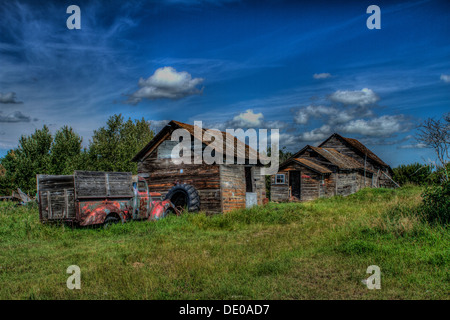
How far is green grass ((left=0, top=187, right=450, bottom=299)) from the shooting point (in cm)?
546

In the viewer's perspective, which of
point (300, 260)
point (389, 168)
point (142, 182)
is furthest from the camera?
point (389, 168)

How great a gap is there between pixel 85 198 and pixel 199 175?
21.6 feet

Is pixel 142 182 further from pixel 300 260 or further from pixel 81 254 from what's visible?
pixel 300 260

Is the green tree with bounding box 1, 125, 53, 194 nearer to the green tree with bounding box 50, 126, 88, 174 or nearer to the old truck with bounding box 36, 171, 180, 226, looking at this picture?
the green tree with bounding box 50, 126, 88, 174

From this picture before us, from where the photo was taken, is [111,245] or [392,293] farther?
[111,245]

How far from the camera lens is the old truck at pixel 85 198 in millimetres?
11039

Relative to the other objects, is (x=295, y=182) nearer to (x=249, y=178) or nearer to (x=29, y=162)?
(x=249, y=178)

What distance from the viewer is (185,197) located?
16.3 m

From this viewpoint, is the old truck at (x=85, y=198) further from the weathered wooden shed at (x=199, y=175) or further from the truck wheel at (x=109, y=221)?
the weathered wooden shed at (x=199, y=175)

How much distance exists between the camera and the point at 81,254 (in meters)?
8.23

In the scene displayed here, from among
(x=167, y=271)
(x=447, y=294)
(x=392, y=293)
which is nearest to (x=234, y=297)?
(x=167, y=271)

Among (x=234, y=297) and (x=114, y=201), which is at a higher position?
(x=114, y=201)

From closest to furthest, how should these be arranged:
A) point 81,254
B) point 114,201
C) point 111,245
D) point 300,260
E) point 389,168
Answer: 1. point 300,260
2. point 81,254
3. point 111,245
4. point 114,201
5. point 389,168
